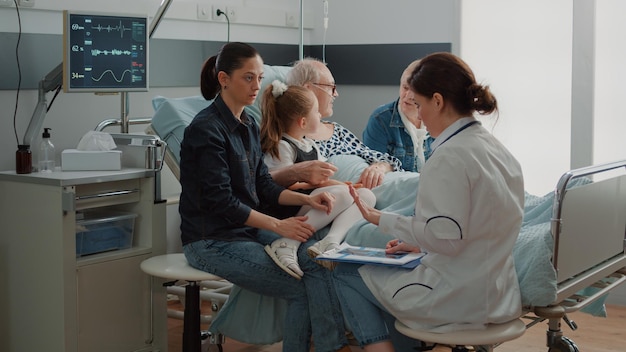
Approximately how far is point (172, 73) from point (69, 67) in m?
1.18

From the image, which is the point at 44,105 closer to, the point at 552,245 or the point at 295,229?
the point at 295,229

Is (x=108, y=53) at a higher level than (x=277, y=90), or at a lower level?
higher

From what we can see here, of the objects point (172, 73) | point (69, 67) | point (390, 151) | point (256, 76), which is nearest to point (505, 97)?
point (390, 151)

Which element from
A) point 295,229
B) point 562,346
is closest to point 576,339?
point 562,346

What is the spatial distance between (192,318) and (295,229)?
490 millimetres

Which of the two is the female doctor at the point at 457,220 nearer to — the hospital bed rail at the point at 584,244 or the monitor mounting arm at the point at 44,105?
the hospital bed rail at the point at 584,244

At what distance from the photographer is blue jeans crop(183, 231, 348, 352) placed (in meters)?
2.77

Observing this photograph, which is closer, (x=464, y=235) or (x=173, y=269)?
(x=464, y=235)

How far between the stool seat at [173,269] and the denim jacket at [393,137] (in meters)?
1.20

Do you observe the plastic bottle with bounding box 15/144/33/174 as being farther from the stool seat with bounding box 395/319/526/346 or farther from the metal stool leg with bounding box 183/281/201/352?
the stool seat with bounding box 395/319/526/346

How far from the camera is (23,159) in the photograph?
3051 millimetres

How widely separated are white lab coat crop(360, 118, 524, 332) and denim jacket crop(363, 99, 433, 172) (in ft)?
4.73

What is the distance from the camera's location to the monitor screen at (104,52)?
324 centimetres

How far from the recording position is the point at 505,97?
186 inches
